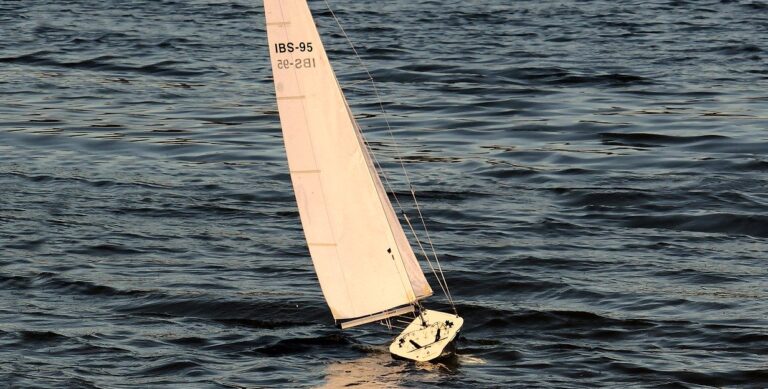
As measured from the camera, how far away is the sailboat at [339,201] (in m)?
17.8

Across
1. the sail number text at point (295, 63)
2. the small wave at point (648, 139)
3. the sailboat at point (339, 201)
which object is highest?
the sail number text at point (295, 63)

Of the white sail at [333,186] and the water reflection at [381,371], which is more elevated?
the white sail at [333,186]

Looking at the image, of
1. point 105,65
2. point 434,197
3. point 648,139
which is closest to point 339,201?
point 434,197

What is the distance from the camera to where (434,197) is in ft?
101

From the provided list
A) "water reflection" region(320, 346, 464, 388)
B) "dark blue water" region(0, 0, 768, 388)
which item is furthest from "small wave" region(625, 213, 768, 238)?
"water reflection" region(320, 346, 464, 388)

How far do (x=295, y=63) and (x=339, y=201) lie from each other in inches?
74.7

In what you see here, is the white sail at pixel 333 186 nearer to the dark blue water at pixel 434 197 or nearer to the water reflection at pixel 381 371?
the water reflection at pixel 381 371

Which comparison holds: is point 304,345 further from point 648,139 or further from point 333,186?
point 648,139

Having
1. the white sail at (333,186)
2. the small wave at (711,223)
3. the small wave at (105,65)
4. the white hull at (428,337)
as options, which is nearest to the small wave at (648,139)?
the small wave at (711,223)

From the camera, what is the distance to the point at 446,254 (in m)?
26.5

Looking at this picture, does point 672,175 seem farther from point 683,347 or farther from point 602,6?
point 602,6

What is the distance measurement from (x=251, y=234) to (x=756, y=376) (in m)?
11.5

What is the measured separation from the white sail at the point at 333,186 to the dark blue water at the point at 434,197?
1299 mm

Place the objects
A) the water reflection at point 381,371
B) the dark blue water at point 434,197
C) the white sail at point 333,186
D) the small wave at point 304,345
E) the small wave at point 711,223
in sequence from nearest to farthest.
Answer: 1. the white sail at point 333,186
2. the water reflection at point 381,371
3. the dark blue water at point 434,197
4. the small wave at point 304,345
5. the small wave at point 711,223
